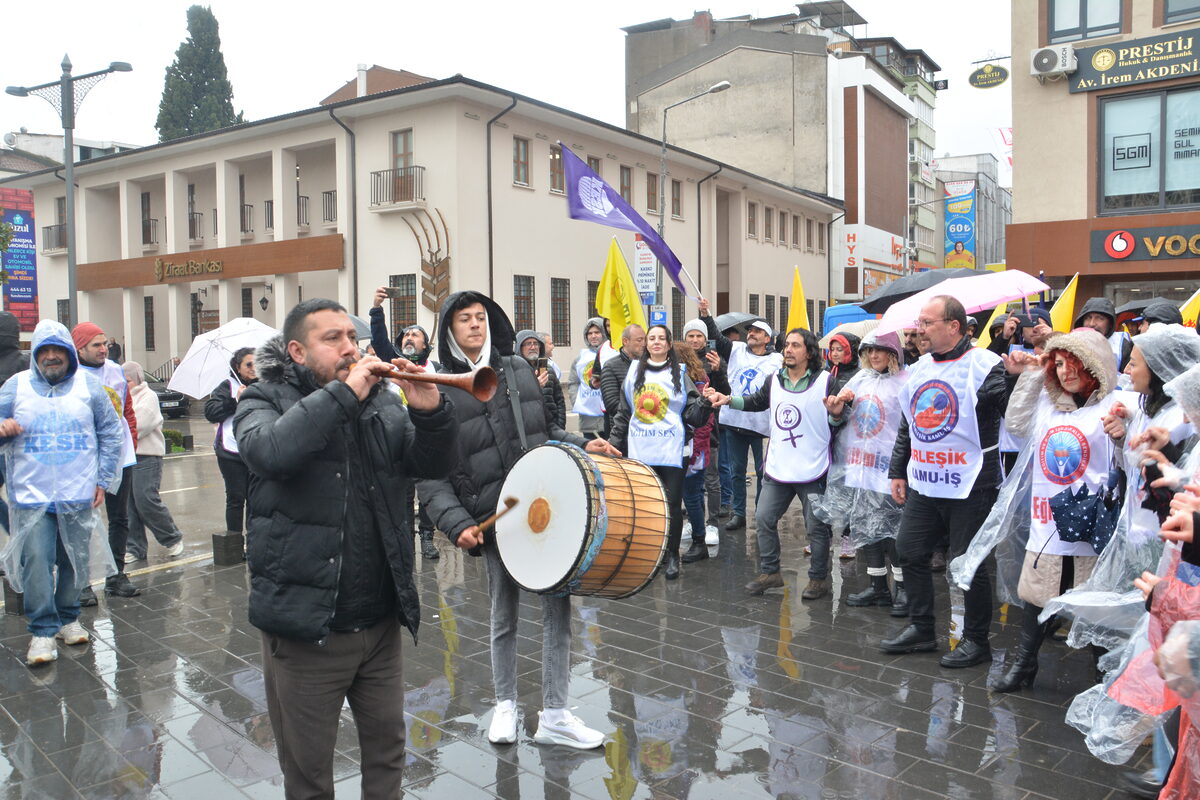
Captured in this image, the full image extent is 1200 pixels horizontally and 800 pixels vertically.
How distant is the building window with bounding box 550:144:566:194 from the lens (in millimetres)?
28047

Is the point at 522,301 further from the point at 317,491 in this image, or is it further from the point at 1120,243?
the point at 317,491

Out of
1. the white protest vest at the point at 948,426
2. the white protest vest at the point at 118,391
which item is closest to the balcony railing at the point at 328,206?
the white protest vest at the point at 118,391

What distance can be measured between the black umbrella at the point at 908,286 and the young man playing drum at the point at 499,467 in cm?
647

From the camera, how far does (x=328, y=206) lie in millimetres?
29609

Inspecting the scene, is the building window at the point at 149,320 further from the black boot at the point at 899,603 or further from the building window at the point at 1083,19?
the black boot at the point at 899,603

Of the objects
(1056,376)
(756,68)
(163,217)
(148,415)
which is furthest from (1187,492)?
(756,68)

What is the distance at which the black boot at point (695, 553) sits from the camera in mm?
8117

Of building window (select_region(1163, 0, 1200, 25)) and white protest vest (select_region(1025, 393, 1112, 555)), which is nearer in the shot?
white protest vest (select_region(1025, 393, 1112, 555))

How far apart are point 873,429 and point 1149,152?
46.1 feet

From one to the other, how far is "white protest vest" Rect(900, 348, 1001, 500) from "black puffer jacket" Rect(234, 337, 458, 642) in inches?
130

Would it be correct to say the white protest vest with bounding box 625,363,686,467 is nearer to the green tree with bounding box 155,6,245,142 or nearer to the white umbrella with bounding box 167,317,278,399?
the white umbrella with bounding box 167,317,278,399

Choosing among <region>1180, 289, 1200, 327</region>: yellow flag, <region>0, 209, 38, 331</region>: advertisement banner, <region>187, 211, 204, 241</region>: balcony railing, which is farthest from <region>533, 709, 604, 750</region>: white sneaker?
<region>0, 209, 38, 331</region>: advertisement banner

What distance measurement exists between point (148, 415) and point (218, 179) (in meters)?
25.1

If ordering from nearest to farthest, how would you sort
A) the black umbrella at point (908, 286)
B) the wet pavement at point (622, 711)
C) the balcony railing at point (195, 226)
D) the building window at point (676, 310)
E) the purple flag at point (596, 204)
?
the wet pavement at point (622, 711) < the black umbrella at point (908, 286) < the purple flag at point (596, 204) < the balcony railing at point (195, 226) < the building window at point (676, 310)
